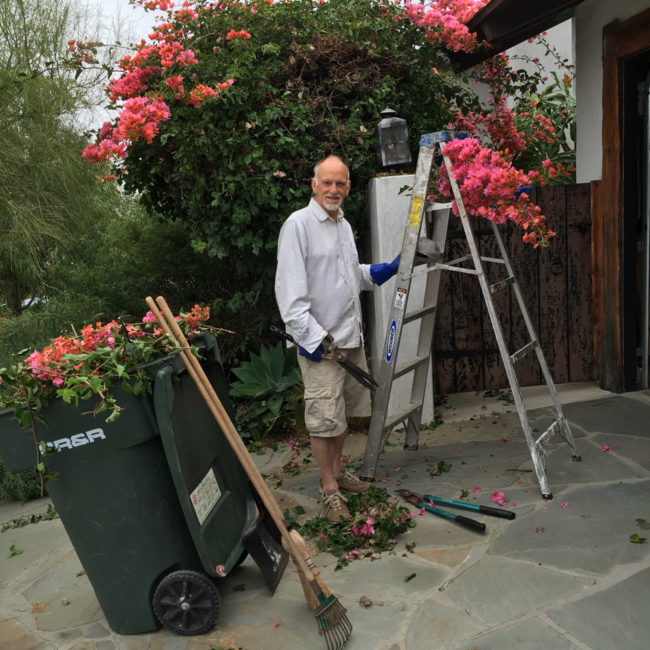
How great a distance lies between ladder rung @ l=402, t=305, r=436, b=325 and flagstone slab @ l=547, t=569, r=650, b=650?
1.76m

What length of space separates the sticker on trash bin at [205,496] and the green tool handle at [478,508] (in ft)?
4.16

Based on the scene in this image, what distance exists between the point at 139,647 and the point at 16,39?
24.8 ft

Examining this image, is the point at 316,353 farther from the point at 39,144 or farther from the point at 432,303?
the point at 39,144

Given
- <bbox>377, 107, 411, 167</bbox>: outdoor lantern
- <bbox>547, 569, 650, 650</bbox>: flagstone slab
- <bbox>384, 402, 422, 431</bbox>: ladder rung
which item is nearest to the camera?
<bbox>547, 569, 650, 650</bbox>: flagstone slab

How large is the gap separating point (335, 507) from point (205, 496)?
0.97 meters

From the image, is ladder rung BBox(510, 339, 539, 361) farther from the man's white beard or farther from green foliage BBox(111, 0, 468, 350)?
green foliage BBox(111, 0, 468, 350)

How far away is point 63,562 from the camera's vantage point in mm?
3387

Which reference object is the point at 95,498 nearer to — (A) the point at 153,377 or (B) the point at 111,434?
(B) the point at 111,434

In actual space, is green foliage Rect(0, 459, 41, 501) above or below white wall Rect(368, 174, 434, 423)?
below

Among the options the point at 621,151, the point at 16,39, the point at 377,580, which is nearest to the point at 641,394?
the point at 621,151

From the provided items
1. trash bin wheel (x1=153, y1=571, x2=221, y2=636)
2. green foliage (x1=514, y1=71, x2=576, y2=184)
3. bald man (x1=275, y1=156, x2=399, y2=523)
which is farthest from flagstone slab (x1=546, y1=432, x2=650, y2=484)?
green foliage (x1=514, y1=71, x2=576, y2=184)

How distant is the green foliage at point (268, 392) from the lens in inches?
194

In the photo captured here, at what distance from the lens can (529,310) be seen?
5305 mm

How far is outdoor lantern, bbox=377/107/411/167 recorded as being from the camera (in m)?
4.39
